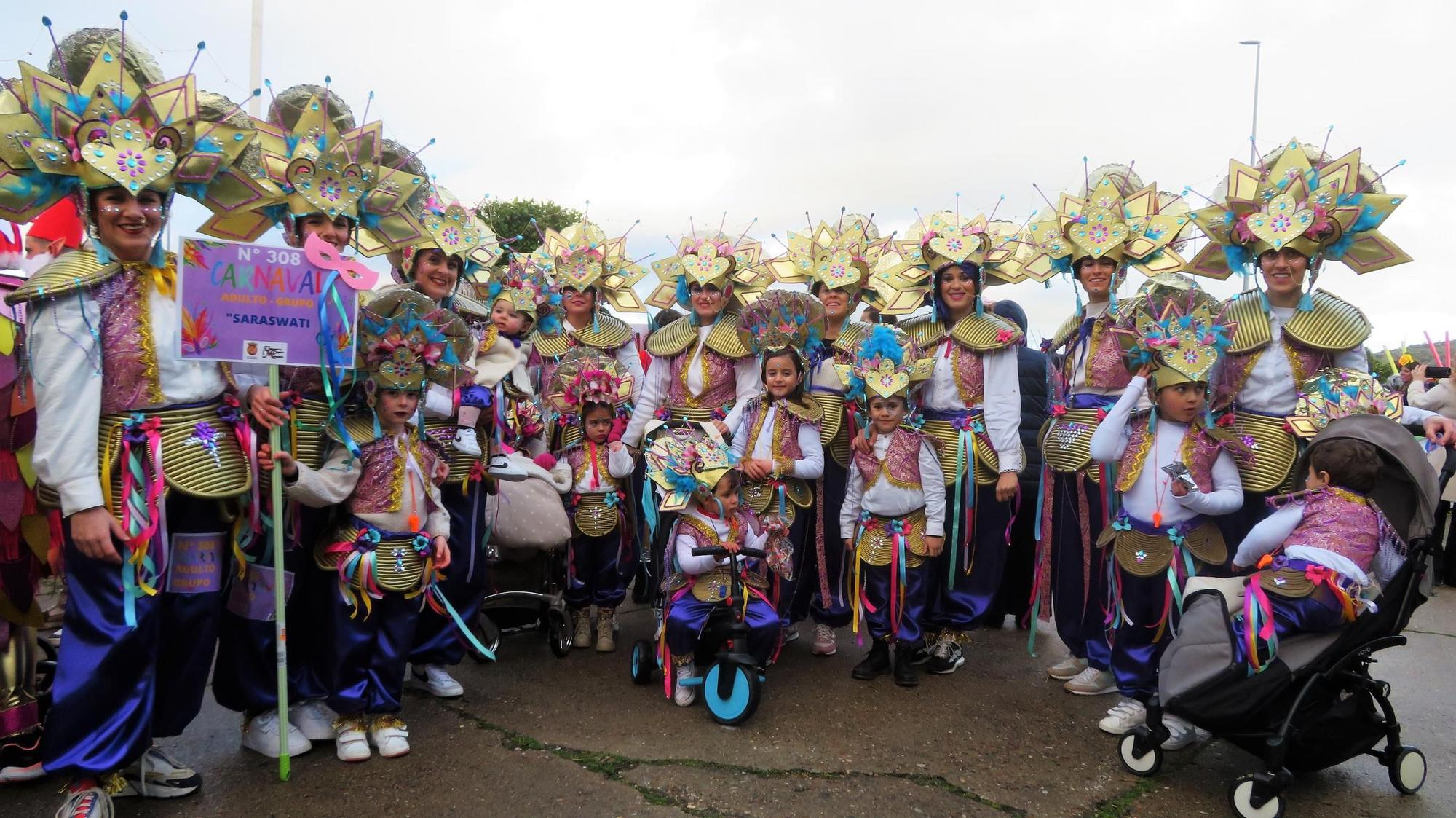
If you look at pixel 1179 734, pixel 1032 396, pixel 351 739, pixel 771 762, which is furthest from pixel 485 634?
pixel 1032 396

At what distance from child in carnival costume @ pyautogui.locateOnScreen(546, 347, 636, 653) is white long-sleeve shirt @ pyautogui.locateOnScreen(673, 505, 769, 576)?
30.1 inches

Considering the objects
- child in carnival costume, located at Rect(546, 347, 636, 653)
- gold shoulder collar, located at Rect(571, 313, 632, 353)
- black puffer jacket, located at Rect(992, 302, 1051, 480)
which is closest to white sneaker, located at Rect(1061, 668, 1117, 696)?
black puffer jacket, located at Rect(992, 302, 1051, 480)

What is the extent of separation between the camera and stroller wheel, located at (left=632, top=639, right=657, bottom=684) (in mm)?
4297

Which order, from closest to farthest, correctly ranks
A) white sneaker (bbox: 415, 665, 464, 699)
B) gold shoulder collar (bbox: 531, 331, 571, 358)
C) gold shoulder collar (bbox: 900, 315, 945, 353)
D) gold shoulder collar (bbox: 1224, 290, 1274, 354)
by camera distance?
gold shoulder collar (bbox: 1224, 290, 1274, 354) < white sneaker (bbox: 415, 665, 464, 699) < gold shoulder collar (bbox: 900, 315, 945, 353) < gold shoulder collar (bbox: 531, 331, 571, 358)

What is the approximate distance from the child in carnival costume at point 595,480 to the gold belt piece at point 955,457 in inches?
65.2

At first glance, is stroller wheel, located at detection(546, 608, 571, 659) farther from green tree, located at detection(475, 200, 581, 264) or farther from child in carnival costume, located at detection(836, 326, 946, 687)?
green tree, located at detection(475, 200, 581, 264)

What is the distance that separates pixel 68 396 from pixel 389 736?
167 centimetres

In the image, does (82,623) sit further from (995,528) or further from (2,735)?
A: (995,528)

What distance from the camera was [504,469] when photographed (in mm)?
4246

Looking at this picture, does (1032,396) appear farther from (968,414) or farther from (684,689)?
(684,689)

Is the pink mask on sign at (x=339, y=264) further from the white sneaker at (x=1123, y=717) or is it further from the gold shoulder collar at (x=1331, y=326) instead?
the gold shoulder collar at (x=1331, y=326)

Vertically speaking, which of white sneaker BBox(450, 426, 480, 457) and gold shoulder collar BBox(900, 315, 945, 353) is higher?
gold shoulder collar BBox(900, 315, 945, 353)

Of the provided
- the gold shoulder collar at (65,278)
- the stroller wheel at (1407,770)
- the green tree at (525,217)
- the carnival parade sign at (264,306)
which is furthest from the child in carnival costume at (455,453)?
the green tree at (525,217)

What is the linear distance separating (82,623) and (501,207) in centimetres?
1748
